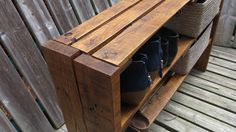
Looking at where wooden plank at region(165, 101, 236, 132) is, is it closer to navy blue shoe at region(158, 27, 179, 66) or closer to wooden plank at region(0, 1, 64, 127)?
navy blue shoe at region(158, 27, 179, 66)

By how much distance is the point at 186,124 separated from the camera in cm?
156

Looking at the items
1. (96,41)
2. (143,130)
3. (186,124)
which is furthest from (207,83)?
(96,41)

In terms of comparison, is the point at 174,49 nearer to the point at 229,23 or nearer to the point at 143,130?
the point at 143,130

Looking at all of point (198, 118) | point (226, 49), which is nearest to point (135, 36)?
point (198, 118)

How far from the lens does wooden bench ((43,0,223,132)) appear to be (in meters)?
0.78

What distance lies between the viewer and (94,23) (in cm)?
96

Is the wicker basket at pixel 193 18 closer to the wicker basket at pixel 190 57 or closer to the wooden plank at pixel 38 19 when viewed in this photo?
the wicker basket at pixel 190 57

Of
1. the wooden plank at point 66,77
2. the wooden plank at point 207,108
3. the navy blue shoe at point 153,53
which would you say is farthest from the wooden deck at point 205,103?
the wooden plank at point 66,77

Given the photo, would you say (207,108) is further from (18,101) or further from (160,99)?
(18,101)

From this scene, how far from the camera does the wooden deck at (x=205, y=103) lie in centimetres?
156

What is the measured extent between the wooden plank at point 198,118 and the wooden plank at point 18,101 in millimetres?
815

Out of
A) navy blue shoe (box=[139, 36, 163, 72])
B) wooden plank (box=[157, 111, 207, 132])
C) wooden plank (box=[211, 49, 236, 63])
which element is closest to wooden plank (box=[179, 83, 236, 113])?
wooden plank (box=[157, 111, 207, 132])

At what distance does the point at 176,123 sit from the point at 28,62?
3.07 feet

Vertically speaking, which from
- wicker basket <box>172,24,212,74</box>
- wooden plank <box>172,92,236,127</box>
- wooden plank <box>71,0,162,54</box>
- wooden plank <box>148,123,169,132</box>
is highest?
wooden plank <box>71,0,162,54</box>
